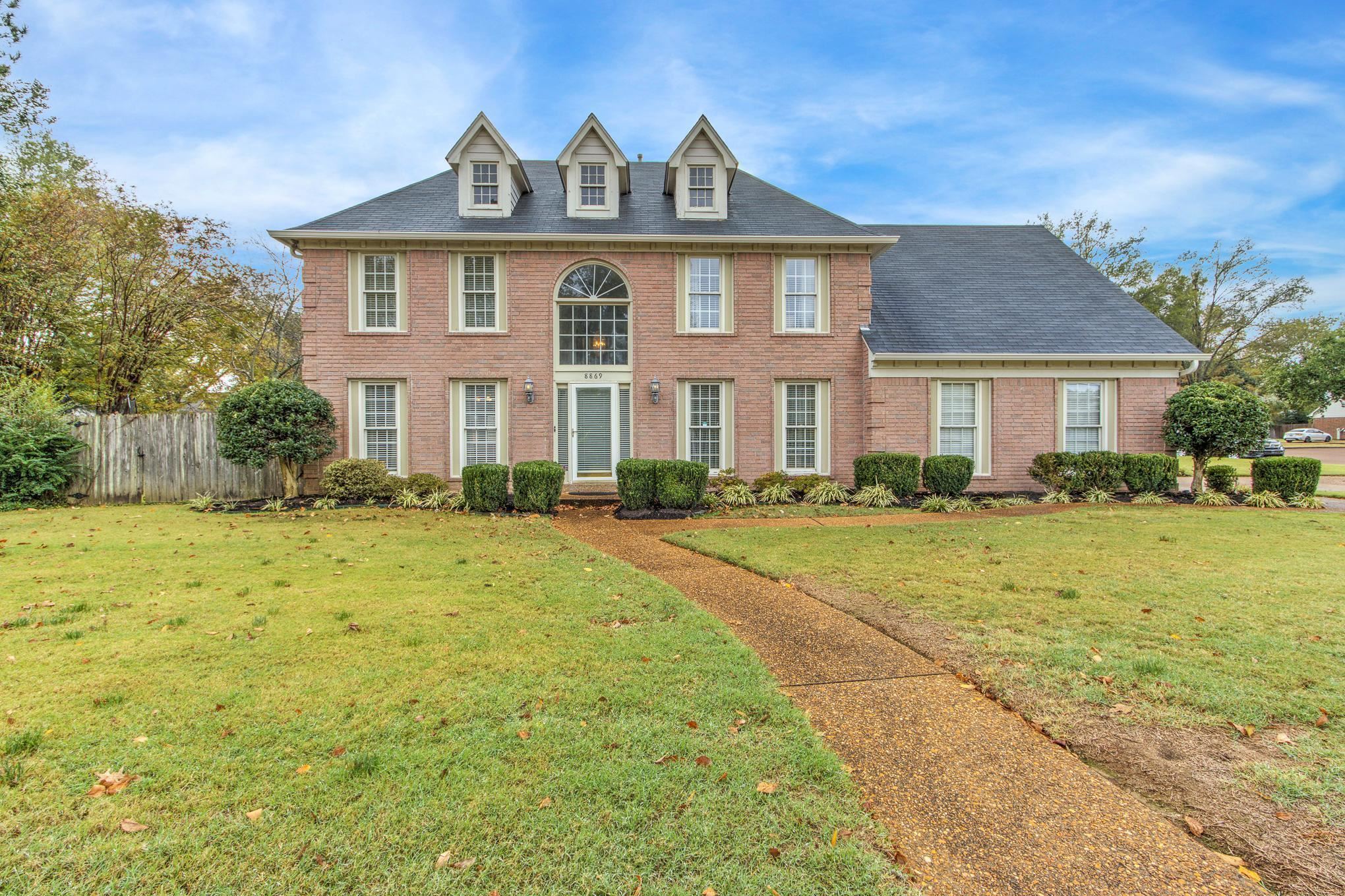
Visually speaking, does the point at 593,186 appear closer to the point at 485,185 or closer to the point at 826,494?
the point at 485,185

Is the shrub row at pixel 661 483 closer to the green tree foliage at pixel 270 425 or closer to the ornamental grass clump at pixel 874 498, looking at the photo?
the ornamental grass clump at pixel 874 498

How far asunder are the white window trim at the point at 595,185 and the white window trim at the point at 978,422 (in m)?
9.27

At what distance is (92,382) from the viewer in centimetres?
1666

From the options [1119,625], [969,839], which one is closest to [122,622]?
[969,839]

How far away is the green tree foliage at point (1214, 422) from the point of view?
1298cm

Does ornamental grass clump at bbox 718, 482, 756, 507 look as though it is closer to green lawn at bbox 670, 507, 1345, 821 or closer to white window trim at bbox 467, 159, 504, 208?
green lawn at bbox 670, 507, 1345, 821

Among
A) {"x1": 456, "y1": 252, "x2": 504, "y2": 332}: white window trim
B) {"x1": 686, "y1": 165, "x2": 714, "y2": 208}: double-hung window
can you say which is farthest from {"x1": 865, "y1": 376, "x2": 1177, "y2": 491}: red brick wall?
{"x1": 456, "y1": 252, "x2": 504, "y2": 332}: white window trim

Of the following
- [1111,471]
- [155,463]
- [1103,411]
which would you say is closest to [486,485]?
[155,463]

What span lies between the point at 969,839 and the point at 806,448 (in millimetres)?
12268

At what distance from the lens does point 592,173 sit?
1445 cm

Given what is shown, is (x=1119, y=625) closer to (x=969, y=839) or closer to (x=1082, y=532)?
(x=969, y=839)

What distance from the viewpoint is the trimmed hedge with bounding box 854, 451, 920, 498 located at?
13008mm

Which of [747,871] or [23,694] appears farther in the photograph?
[23,694]

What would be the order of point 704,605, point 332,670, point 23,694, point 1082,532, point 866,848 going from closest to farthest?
point 866,848 < point 23,694 < point 332,670 < point 704,605 < point 1082,532
